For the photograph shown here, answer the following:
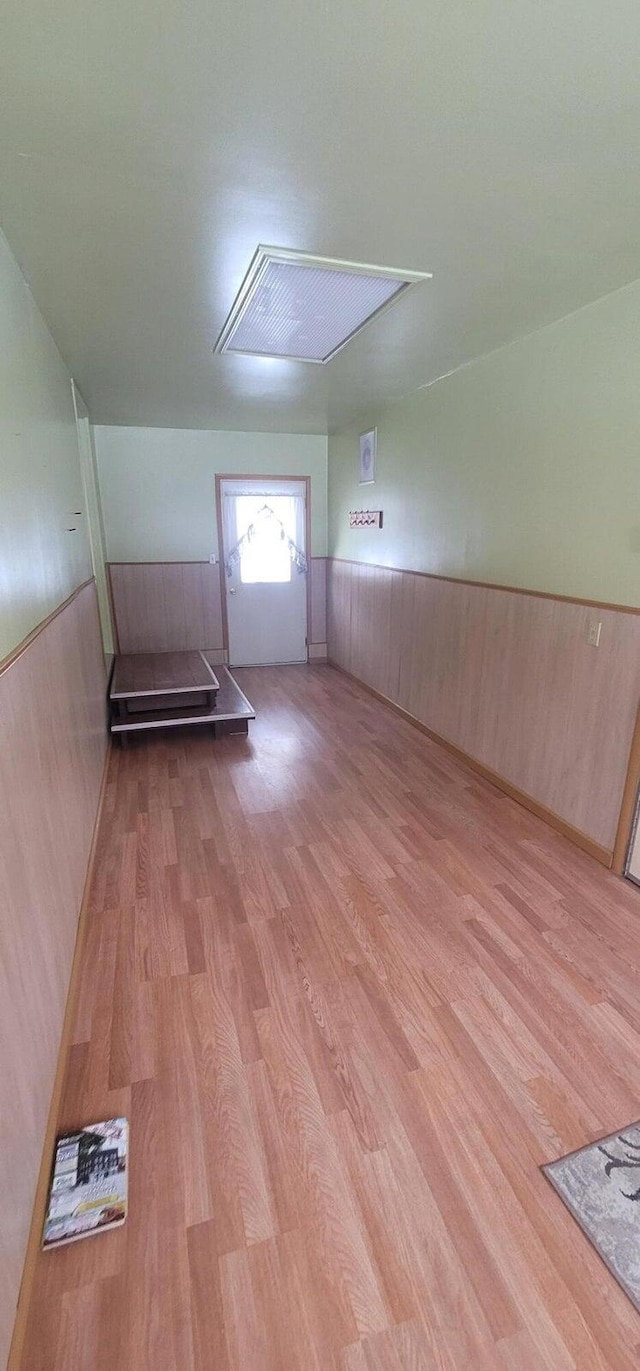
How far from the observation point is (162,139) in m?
1.36

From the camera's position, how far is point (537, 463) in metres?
2.75

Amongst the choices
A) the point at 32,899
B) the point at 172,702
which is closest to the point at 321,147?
the point at 32,899

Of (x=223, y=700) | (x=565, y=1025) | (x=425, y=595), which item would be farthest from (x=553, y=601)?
(x=223, y=700)

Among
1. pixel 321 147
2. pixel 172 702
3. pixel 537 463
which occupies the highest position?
pixel 321 147

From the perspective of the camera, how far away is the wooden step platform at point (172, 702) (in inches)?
154

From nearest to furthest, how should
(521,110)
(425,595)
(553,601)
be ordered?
(521,110)
(553,601)
(425,595)

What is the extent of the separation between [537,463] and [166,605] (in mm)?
3924

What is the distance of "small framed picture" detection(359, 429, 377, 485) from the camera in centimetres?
461

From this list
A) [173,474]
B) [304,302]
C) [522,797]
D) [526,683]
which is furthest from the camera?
[173,474]

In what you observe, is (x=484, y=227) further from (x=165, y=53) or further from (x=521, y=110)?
(x=165, y=53)

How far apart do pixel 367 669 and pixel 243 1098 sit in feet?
12.9

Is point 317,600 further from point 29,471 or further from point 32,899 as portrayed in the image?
point 32,899

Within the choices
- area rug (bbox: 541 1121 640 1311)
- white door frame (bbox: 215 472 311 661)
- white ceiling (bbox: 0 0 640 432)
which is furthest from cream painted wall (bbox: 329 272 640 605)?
area rug (bbox: 541 1121 640 1311)

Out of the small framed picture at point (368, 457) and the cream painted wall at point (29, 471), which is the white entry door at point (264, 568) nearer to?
the small framed picture at point (368, 457)
